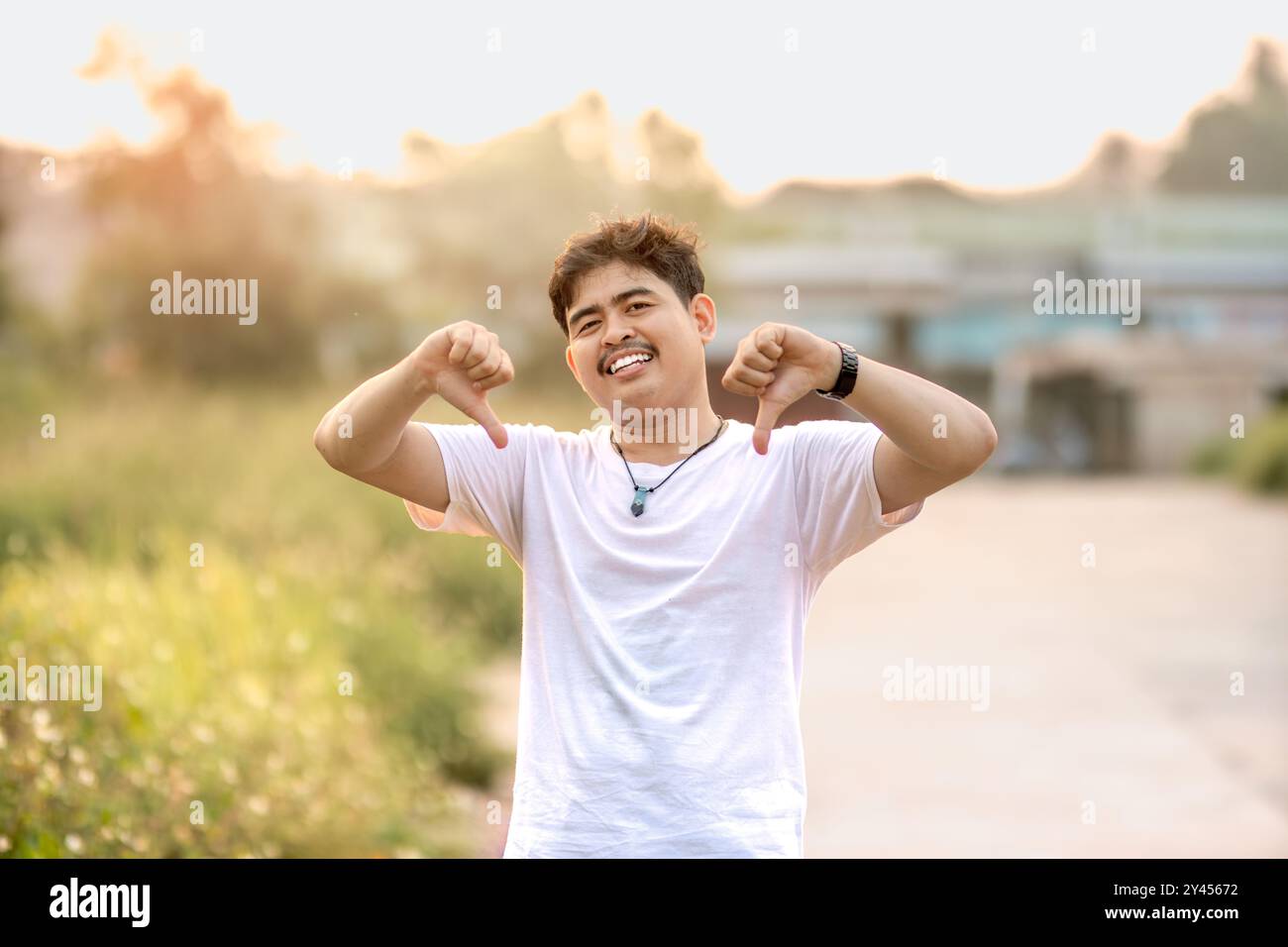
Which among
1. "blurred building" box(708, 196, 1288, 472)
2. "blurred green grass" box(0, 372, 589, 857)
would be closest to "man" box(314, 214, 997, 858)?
"blurred green grass" box(0, 372, 589, 857)

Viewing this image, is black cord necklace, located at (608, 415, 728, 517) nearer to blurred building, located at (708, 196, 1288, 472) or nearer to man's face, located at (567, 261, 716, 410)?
man's face, located at (567, 261, 716, 410)

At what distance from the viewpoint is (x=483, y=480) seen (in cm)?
243

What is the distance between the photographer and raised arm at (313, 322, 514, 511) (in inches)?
89.7

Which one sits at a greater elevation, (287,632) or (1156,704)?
(287,632)

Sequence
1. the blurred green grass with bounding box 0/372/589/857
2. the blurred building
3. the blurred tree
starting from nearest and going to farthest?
the blurred green grass with bounding box 0/372/589/857 → the blurred building → the blurred tree

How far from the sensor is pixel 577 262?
247 centimetres

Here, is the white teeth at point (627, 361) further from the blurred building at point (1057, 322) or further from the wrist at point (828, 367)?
the blurred building at point (1057, 322)

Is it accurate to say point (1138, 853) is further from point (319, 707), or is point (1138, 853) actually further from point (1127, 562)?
point (1127, 562)

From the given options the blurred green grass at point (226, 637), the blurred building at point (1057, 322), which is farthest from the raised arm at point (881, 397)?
the blurred building at point (1057, 322)

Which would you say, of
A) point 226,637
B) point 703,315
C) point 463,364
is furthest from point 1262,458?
point 463,364

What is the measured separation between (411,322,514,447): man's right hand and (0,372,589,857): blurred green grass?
171 centimetres

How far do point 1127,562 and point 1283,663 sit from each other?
6071 mm

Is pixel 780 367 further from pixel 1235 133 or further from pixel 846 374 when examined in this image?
pixel 1235 133

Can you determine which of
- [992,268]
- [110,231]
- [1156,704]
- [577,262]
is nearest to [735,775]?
[577,262]
